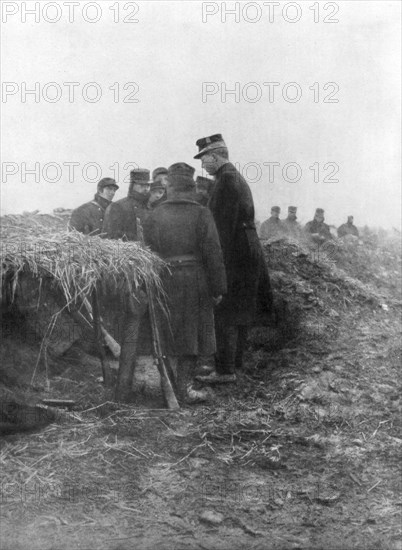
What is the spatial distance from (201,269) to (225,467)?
168 cm

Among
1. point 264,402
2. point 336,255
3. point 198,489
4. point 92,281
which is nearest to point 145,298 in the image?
point 92,281

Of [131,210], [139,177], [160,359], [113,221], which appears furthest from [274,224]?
[160,359]

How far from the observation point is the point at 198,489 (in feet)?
11.4

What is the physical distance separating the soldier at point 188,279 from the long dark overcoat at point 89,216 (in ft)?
5.28

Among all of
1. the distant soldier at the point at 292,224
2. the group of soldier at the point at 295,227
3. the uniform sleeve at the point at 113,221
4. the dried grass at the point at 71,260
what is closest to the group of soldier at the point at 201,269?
the uniform sleeve at the point at 113,221

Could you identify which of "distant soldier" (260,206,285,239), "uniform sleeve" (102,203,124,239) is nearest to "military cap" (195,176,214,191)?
"uniform sleeve" (102,203,124,239)

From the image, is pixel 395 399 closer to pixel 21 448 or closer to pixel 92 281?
pixel 92 281

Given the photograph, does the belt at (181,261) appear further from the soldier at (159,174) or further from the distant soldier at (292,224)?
the distant soldier at (292,224)

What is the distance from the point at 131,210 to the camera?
222 inches

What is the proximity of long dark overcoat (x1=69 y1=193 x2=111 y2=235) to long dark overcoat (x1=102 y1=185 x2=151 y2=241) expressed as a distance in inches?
25.2

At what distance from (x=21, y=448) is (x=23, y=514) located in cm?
65

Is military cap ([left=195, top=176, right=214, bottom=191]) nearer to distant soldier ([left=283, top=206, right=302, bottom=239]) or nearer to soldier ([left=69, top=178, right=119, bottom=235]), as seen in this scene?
soldier ([left=69, top=178, right=119, bottom=235])

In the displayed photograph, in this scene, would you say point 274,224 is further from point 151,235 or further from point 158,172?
point 151,235

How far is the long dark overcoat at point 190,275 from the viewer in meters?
4.75
